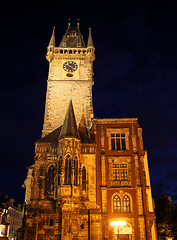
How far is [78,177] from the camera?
90.1ft

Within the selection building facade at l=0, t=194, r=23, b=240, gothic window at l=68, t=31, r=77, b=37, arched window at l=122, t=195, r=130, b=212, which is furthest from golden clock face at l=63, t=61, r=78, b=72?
building facade at l=0, t=194, r=23, b=240

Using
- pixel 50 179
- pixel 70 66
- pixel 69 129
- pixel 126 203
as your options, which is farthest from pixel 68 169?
pixel 70 66

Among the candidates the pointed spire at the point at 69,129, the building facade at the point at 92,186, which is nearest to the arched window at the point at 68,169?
the building facade at the point at 92,186

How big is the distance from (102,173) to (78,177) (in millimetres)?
→ 3196

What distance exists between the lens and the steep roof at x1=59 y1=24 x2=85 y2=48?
1841 inches

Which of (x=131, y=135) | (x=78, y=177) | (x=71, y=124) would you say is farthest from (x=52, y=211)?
(x=131, y=135)

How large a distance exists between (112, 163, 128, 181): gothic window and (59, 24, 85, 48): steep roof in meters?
26.1

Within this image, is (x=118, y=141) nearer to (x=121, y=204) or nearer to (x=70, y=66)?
(x=121, y=204)

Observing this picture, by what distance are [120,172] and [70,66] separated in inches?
862

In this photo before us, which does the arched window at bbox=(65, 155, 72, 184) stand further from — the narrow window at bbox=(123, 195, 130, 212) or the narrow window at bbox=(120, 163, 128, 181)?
the narrow window at bbox=(123, 195, 130, 212)

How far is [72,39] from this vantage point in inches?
1912

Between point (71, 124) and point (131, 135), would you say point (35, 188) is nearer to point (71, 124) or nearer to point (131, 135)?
point (71, 124)

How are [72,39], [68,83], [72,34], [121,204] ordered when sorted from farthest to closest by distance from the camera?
[72,34] → [72,39] → [68,83] → [121,204]

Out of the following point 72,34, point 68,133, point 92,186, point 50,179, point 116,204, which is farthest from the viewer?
point 72,34
